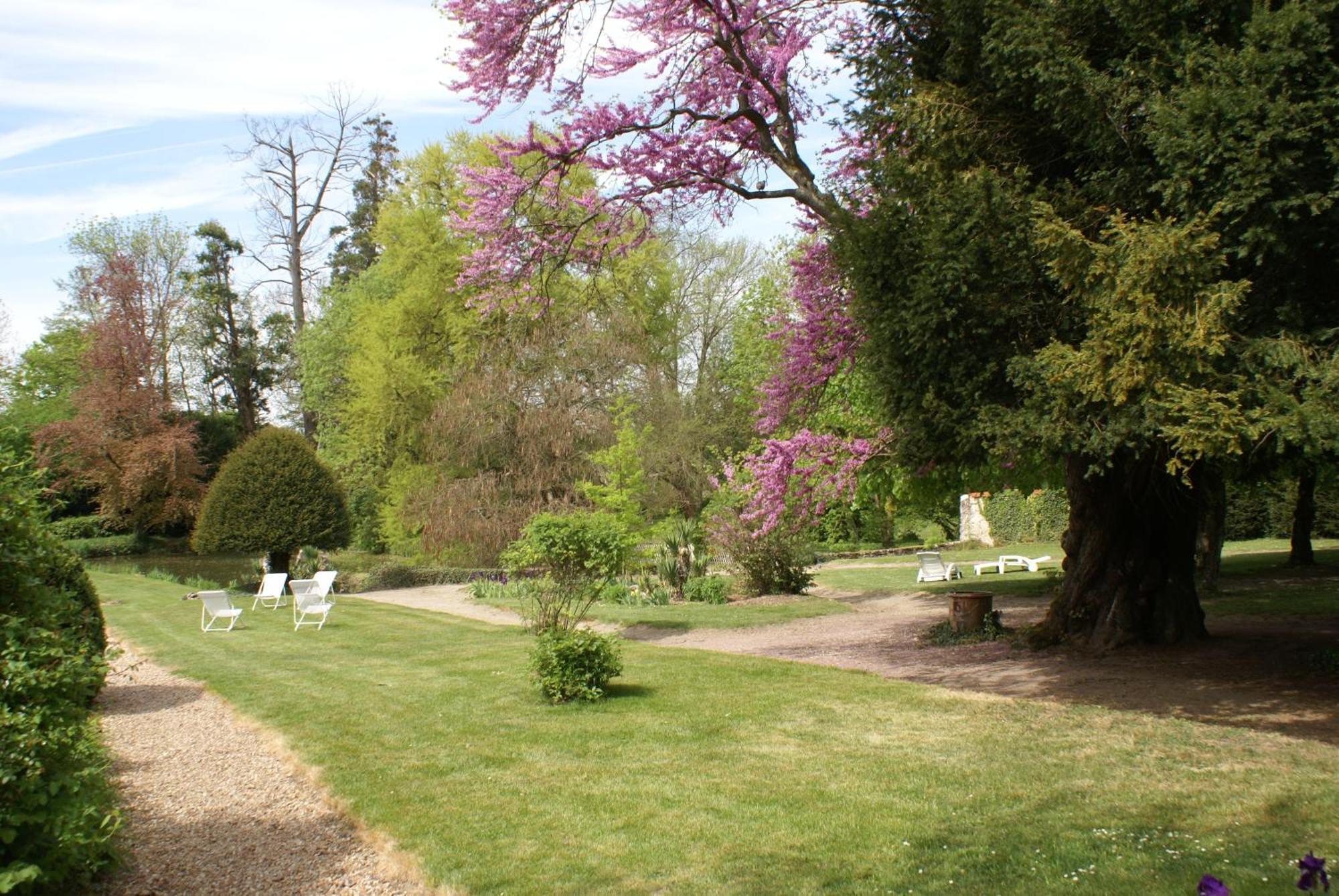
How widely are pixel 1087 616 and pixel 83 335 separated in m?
33.4

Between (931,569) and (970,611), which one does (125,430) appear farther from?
(970,611)

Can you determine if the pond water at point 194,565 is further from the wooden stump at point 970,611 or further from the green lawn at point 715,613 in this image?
the wooden stump at point 970,611

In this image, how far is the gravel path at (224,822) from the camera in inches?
180

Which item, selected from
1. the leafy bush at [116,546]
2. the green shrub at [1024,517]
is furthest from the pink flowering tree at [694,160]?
the leafy bush at [116,546]

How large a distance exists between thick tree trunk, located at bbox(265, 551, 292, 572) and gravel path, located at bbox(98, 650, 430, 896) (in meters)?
15.5

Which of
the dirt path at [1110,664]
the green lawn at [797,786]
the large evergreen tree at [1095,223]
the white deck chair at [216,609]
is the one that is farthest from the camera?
the white deck chair at [216,609]

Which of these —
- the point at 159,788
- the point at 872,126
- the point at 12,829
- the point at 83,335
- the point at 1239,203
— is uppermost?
the point at 83,335

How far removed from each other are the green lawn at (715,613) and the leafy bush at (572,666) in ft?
18.8

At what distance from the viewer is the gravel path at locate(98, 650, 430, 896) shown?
4.58 m

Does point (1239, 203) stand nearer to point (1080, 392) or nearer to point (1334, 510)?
point (1080, 392)

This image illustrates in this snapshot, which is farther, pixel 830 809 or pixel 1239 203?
pixel 1239 203

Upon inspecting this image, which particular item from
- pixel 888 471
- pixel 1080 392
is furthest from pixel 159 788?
pixel 888 471

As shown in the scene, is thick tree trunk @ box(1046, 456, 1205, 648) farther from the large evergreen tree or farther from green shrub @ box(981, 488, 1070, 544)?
green shrub @ box(981, 488, 1070, 544)

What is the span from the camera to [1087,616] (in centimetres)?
1055
